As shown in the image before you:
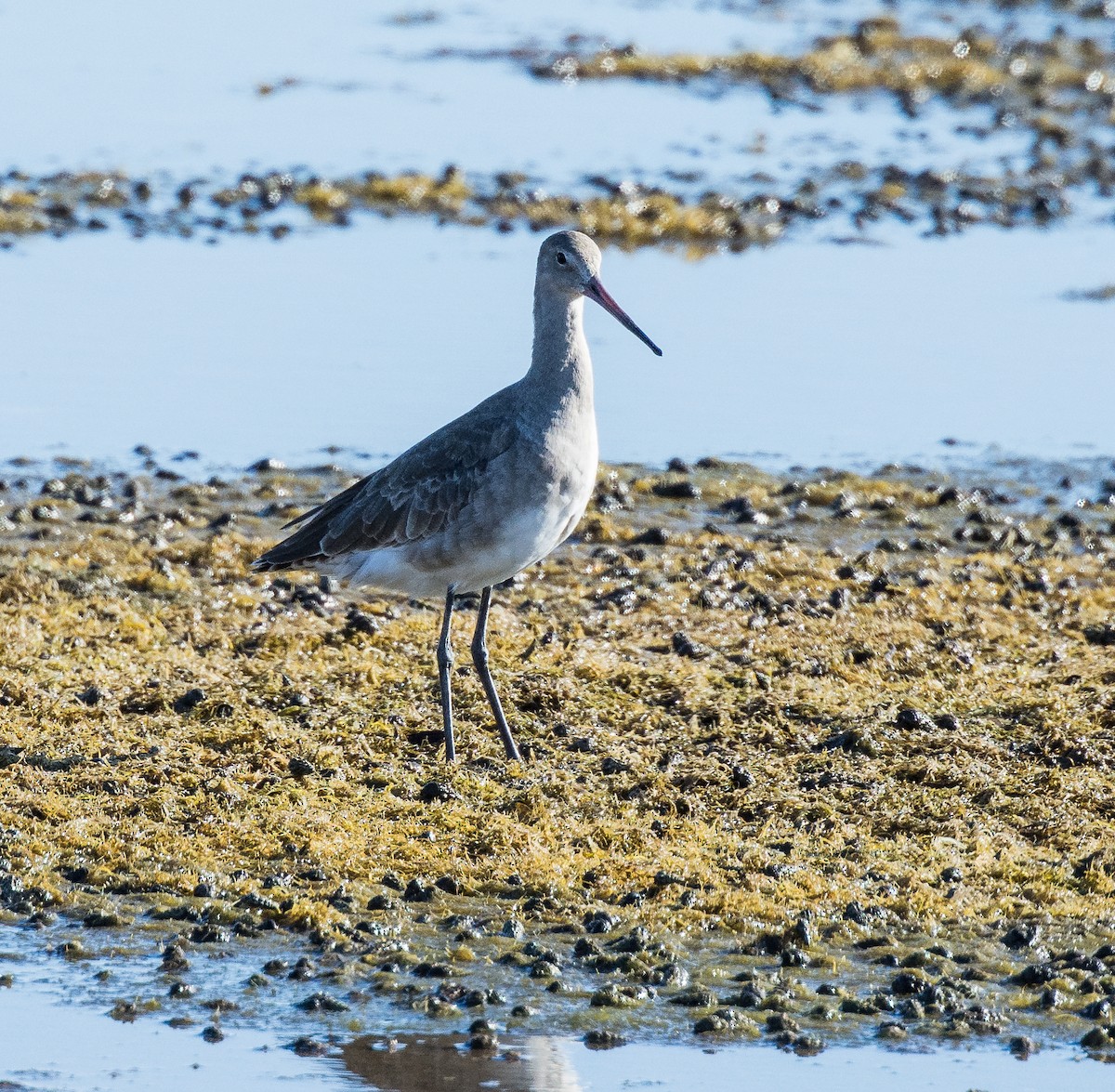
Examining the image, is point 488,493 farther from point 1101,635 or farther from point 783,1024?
point 1101,635

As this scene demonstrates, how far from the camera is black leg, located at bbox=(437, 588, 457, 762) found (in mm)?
7617

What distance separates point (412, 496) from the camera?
7.95 metres

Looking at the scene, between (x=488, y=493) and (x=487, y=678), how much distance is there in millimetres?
754

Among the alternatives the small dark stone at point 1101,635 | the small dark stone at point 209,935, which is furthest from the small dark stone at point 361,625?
the small dark stone at point 1101,635

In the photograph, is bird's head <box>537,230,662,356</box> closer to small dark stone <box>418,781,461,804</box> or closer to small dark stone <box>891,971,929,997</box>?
small dark stone <box>418,781,461,804</box>

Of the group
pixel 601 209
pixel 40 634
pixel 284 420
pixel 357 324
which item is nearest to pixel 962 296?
pixel 601 209

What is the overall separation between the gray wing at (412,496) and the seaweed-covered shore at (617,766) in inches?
22.9

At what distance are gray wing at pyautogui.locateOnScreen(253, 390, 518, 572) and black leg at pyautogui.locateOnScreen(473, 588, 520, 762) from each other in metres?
0.46

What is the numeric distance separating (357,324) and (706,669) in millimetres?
6496

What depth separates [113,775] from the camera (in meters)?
7.22

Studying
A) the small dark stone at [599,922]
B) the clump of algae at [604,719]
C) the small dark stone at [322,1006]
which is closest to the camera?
the small dark stone at [322,1006]

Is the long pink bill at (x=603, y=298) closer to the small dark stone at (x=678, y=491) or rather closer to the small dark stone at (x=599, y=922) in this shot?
the small dark stone at (x=599, y=922)

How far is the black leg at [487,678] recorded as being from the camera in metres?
7.66

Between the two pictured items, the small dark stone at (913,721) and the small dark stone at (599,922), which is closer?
the small dark stone at (599,922)
